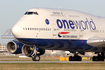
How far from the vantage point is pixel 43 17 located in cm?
3475

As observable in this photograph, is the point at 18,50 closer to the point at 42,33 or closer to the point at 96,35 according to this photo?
the point at 42,33

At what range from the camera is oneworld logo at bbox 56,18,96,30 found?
3569cm

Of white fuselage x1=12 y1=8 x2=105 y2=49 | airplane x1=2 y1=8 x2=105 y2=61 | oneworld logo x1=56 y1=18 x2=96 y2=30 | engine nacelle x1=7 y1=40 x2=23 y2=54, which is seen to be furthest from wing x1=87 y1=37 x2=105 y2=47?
engine nacelle x1=7 y1=40 x2=23 y2=54

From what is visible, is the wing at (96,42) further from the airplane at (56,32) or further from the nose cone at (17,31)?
the nose cone at (17,31)

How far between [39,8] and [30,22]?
2.78 m

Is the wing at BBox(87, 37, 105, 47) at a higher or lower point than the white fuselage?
lower

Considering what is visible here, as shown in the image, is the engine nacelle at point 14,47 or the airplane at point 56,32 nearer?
the airplane at point 56,32

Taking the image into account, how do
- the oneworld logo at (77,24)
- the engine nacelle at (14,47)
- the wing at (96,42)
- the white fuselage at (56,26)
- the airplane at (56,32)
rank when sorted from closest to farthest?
the white fuselage at (56,26) < the airplane at (56,32) < the oneworld logo at (77,24) < the wing at (96,42) < the engine nacelle at (14,47)

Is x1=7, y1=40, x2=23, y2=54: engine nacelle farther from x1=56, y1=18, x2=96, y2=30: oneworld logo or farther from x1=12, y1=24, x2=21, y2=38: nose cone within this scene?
x1=56, y1=18, x2=96, y2=30: oneworld logo

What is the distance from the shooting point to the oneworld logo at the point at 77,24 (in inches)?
1405

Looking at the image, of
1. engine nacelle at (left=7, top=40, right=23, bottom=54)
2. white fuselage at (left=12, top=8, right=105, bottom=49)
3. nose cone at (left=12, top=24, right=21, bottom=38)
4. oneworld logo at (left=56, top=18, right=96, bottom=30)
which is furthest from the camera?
engine nacelle at (left=7, top=40, right=23, bottom=54)

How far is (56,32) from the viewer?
35.0m

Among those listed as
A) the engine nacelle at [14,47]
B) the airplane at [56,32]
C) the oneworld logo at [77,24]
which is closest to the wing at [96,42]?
the airplane at [56,32]
